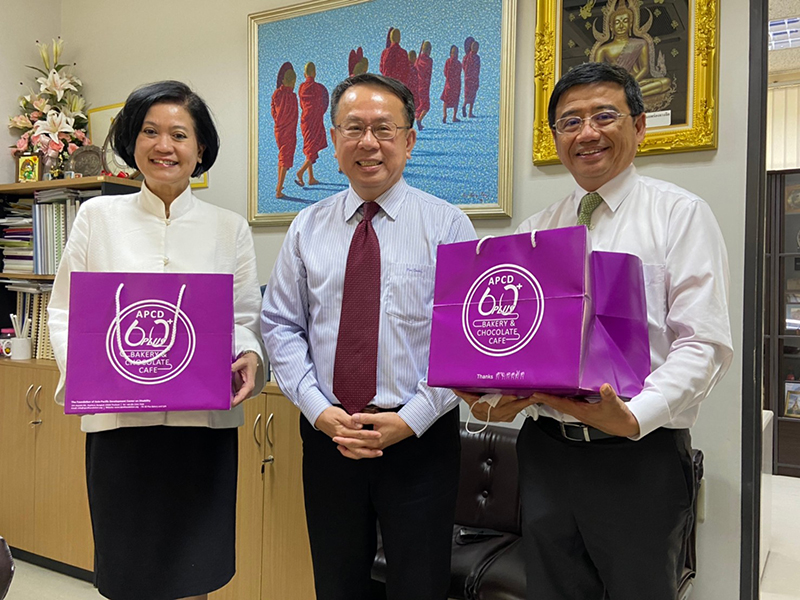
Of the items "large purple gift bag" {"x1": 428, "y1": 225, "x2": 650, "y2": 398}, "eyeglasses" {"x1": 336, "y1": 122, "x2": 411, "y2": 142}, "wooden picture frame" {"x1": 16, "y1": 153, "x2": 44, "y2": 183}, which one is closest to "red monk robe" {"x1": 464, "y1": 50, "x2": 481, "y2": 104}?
"eyeglasses" {"x1": 336, "y1": 122, "x2": 411, "y2": 142}

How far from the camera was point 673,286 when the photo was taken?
1.26 metres

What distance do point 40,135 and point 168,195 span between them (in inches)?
77.7

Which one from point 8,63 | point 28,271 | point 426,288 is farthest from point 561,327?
point 8,63

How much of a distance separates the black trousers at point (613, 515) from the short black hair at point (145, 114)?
116 cm

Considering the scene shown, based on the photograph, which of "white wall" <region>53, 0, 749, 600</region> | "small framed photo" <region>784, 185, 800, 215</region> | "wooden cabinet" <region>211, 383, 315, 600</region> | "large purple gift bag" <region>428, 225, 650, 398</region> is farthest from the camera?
"small framed photo" <region>784, 185, 800, 215</region>

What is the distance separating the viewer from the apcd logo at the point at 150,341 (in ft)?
4.65

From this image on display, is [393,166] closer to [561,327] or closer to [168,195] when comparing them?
[168,195]

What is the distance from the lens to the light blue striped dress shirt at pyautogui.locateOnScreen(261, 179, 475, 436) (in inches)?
61.1

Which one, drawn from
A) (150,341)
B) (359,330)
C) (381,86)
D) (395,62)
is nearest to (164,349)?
(150,341)

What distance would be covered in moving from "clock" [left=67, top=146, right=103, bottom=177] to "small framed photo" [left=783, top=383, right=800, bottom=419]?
4.80 meters

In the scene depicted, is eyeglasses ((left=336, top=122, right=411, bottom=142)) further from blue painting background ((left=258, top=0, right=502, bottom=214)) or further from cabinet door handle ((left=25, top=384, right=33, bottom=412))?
cabinet door handle ((left=25, top=384, right=33, bottom=412))

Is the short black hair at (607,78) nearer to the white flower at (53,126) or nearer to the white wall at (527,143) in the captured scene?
→ the white wall at (527,143)

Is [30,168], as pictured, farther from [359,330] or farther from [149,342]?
[359,330]

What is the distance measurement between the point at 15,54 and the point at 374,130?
278 cm
